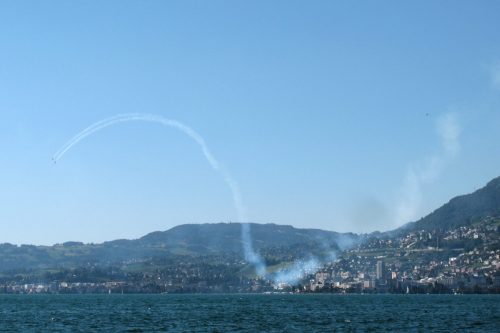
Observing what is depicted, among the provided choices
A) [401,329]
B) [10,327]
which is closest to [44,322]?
[10,327]

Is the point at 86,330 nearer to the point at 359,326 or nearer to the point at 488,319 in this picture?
the point at 359,326

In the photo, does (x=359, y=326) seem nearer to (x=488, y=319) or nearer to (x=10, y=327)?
(x=488, y=319)

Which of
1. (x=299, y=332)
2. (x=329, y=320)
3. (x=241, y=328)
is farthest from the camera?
(x=329, y=320)

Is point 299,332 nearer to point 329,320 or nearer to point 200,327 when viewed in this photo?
point 200,327

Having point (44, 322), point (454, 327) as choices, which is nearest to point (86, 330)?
point (44, 322)

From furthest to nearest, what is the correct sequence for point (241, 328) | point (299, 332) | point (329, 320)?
point (329, 320), point (241, 328), point (299, 332)

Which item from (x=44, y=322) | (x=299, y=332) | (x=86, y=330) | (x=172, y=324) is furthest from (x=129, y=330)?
(x=44, y=322)

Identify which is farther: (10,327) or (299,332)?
(10,327)

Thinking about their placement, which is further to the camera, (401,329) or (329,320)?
(329,320)
